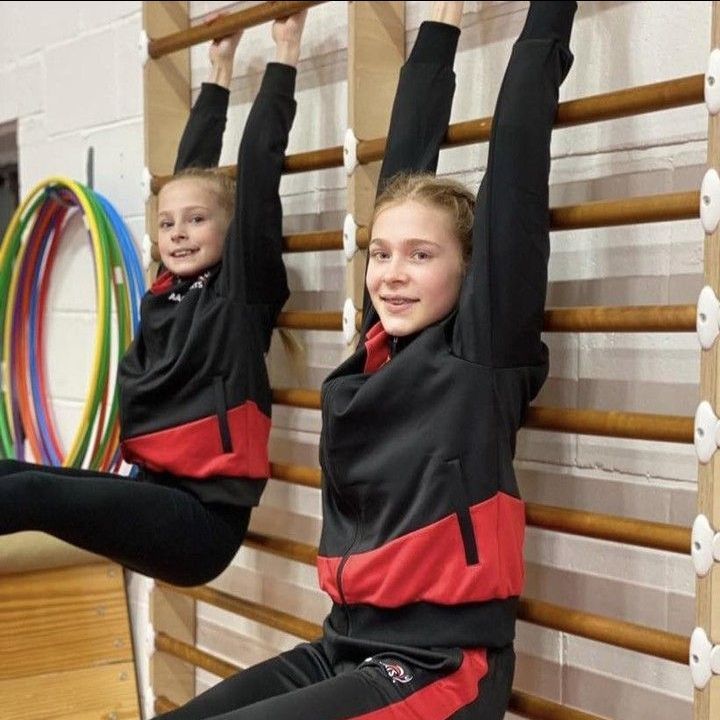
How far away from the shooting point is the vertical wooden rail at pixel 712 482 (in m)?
1.51

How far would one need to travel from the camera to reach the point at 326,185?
2385 mm

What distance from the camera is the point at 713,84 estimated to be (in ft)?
4.94

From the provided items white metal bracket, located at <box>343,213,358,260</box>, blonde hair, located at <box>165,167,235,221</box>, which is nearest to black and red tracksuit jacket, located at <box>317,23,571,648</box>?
white metal bracket, located at <box>343,213,358,260</box>

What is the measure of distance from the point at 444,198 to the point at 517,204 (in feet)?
0.53

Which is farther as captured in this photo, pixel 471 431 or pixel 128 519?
pixel 128 519

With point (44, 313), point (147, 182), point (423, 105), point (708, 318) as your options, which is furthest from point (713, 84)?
point (44, 313)

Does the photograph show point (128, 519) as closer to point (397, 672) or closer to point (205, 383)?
point (205, 383)

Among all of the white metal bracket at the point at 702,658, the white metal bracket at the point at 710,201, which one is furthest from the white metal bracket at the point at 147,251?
the white metal bracket at the point at 702,658

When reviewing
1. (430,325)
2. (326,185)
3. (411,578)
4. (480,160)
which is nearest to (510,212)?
(430,325)

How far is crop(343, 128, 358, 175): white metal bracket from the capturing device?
2102 millimetres

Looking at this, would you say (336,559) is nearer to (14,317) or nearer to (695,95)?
(695,95)

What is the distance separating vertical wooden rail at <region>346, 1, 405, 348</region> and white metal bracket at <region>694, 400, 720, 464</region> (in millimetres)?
777

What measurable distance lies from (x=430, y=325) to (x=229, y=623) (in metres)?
1.18

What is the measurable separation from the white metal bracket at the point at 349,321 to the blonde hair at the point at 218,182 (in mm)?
438
